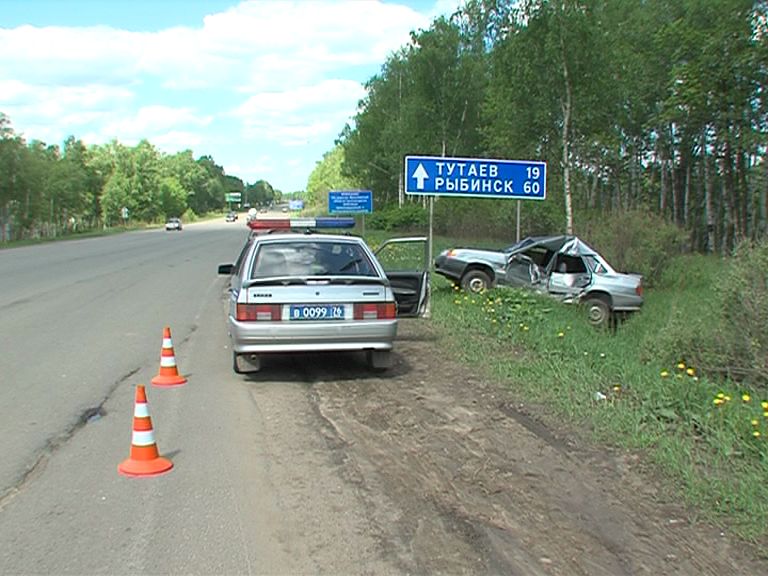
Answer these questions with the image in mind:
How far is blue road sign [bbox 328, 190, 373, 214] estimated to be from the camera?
96.4 feet

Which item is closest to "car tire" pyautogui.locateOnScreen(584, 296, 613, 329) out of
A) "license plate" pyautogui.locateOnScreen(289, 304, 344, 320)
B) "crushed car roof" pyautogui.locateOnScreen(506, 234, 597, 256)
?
"crushed car roof" pyautogui.locateOnScreen(506, 234, 597, 256)

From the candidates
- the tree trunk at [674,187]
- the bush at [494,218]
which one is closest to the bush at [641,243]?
the bush at [494,218]

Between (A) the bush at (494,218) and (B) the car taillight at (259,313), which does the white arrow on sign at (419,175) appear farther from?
(A) the bush at (494,218)

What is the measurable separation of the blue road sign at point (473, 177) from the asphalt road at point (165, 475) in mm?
4277

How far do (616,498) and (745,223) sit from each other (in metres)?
36.3

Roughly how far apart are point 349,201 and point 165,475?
25.2 m

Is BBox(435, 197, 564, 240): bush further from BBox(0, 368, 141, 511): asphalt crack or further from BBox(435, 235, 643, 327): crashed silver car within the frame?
BBox(0, 368, 141, 511): asphalt crack

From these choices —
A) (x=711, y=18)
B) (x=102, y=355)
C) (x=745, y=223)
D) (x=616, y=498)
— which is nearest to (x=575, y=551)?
(x=616, y=498)

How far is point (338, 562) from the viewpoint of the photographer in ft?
11.8

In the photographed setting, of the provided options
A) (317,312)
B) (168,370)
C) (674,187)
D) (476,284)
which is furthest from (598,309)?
(674,187)

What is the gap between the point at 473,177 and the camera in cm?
1234

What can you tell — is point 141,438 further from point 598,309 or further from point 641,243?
point 641,243

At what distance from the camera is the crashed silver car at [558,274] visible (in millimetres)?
15008

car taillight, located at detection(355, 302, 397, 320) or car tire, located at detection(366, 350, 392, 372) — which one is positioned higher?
car taillight, located at detection(355, 302, 397, 320)
